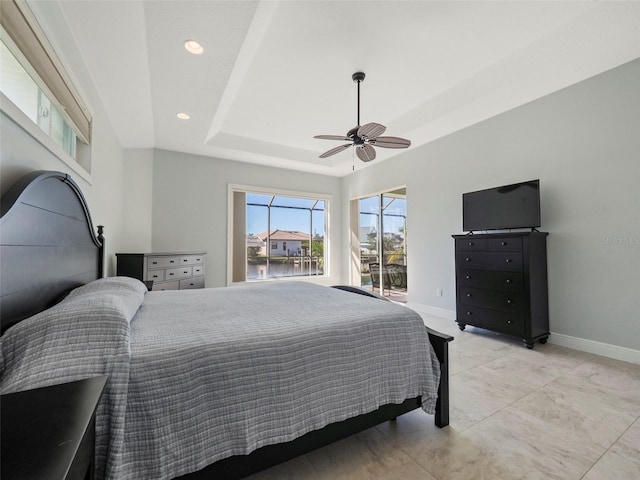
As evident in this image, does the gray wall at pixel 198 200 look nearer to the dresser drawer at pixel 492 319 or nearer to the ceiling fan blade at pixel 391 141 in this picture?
the ceiling fan blade at pixel 391 141

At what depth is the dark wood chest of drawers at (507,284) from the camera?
2877 millimetres

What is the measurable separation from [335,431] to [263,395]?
0.47 m

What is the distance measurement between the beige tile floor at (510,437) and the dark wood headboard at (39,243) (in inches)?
52.4

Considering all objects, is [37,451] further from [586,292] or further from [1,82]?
[586,292]

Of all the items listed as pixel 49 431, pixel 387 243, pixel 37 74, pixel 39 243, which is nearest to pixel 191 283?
pixel 39 243

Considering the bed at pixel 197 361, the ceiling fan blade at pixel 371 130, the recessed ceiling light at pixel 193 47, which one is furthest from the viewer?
the ceiling fan blade at pixel 371 130

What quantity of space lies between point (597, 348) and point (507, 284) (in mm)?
908

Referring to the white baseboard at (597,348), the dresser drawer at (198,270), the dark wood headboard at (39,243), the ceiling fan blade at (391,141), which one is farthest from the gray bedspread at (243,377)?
the dresser drawer at (198,270)

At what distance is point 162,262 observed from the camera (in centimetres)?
361

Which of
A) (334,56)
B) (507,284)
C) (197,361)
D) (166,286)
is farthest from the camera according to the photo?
(166,286)

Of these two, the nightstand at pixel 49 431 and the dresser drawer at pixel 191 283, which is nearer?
the nightstand at pixel 49 431

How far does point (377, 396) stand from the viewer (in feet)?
4.61

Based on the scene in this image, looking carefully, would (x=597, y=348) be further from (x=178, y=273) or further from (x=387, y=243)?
(x=178, y=273)

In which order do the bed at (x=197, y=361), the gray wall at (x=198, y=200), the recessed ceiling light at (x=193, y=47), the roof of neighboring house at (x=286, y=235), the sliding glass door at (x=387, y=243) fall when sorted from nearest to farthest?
the bed at (x=197, y=361), the recessed ceiling light at (x=193, y=47), the gray wall at (x=198, y=200), the sliding glass door at (x=387, y=243), the roof of neighboring house at (x=286, y=235)
